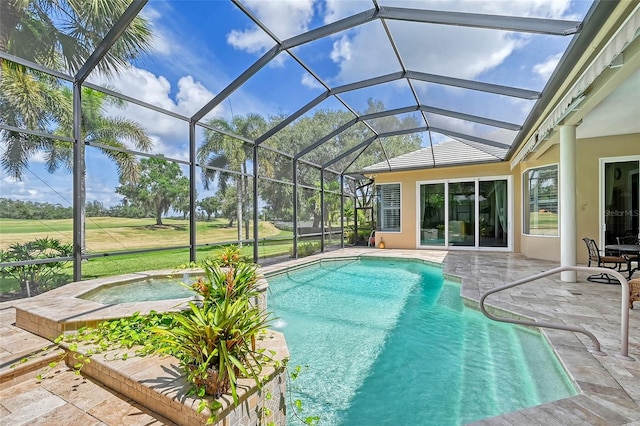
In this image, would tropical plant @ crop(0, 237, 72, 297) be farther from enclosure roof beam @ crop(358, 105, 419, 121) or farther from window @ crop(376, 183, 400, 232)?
window @ crop(376, 183, 400, 232)

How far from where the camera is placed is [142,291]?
4984 millimetres

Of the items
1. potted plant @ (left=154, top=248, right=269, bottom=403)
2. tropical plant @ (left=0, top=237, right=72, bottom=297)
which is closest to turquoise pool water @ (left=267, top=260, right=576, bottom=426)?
potted plant @ (left=154, top=248, right=269, bottom=403)

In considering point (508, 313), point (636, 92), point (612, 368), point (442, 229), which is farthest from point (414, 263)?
point (612, 368)

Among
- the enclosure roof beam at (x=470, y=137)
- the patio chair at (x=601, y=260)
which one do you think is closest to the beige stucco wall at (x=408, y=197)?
the enclosure roof beam at (x=470, y=137)

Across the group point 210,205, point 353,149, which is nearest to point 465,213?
point 353,149

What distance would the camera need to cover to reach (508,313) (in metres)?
4.54

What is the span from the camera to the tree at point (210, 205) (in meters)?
9.09

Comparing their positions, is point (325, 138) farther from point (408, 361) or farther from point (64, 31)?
point (408, 361)

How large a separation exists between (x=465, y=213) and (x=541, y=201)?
3.05 metres

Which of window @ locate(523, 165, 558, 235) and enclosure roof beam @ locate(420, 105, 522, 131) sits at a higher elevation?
enclosure roof beam @ locate(420, 105, 522, 131)

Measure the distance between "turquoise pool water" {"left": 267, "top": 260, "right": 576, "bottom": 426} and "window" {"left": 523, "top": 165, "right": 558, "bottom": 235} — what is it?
16.5ft

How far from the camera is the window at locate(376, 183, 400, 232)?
45.0 ft

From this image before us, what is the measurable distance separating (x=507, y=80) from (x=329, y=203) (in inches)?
345

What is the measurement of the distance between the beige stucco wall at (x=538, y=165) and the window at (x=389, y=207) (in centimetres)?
25
